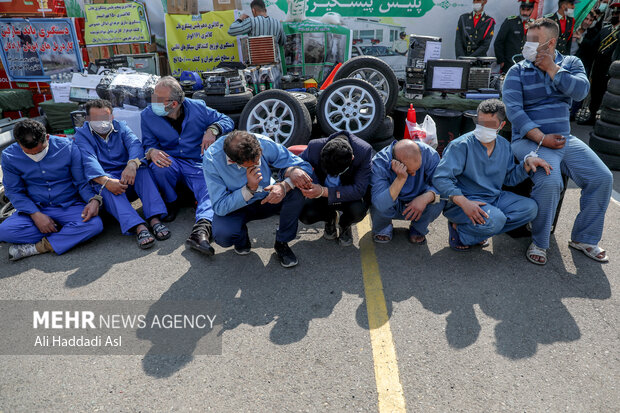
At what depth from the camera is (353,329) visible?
273cm

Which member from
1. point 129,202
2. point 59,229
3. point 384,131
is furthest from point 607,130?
point 59,229

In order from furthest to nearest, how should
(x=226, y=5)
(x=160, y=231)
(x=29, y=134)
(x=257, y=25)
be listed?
(x=226, y=5), (x=257, y=25), (x=160, y=231), (x=29, y=134)

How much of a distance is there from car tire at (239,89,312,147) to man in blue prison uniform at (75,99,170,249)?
1.33 metres

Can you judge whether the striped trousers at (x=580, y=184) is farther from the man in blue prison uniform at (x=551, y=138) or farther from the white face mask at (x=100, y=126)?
the white face mask at (x=100, y=126)

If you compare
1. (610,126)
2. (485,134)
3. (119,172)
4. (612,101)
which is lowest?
(119,172)

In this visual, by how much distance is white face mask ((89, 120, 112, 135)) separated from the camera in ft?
13.6

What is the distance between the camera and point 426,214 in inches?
140

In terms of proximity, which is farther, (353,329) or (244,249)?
(244,249)

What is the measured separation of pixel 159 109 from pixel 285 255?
7.15ft

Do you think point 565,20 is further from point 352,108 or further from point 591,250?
point 591,250

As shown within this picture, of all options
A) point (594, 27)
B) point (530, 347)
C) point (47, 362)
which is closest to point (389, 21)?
point (594, 27)

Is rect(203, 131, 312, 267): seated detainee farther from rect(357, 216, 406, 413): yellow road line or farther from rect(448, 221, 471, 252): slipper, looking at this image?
rect(448, 221, 471, 252): slipper

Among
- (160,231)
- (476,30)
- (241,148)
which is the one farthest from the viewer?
(476,30)

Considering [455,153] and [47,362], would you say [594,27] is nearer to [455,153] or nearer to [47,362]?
[455,153]
